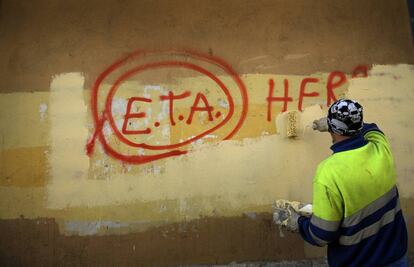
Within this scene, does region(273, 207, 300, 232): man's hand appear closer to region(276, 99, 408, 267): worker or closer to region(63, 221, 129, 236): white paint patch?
region(276, 99, 408, 267): worker

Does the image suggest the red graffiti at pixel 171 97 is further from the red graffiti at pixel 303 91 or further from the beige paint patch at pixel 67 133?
the red graffiti at pixel 303 91

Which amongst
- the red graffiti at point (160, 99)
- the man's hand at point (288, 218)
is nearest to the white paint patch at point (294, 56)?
the red graffiti at point (160, 99)

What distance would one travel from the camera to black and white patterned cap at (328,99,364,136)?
2.32 meters

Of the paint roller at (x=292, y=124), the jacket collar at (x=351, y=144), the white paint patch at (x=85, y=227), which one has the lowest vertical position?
the white paint patch at (x=85, y=227)

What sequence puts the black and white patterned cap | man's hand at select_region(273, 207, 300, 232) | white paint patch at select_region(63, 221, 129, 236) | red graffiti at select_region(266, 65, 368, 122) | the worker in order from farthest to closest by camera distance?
1. red graffiti at select_region(266, 65, 368, 122)
2. white paint patch at select_region(63, 221, 129, 236)
3. man's hand at select_region(273, 207, 300, 232)
4. the black and white patterned cap
5. the worker

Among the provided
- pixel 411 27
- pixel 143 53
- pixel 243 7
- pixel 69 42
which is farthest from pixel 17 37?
pixel 411 27

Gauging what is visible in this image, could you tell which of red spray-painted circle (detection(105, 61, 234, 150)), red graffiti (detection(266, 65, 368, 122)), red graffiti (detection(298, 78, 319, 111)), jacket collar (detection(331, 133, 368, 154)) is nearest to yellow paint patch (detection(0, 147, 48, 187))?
red spray-painted circle (detection(105, 61, 234, 150))

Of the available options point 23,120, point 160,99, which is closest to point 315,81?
point 160,99

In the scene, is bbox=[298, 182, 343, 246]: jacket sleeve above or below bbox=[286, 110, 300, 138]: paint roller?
below

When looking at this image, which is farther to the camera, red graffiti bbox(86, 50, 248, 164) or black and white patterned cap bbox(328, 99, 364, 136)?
red graffiti bbox(86, 50, 248, 164)

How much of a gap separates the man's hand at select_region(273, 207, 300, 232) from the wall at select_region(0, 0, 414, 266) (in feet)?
3.43

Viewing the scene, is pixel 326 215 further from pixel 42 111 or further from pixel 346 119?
pixel 42 111

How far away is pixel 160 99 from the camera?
402 cm

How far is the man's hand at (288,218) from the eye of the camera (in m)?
2.67
